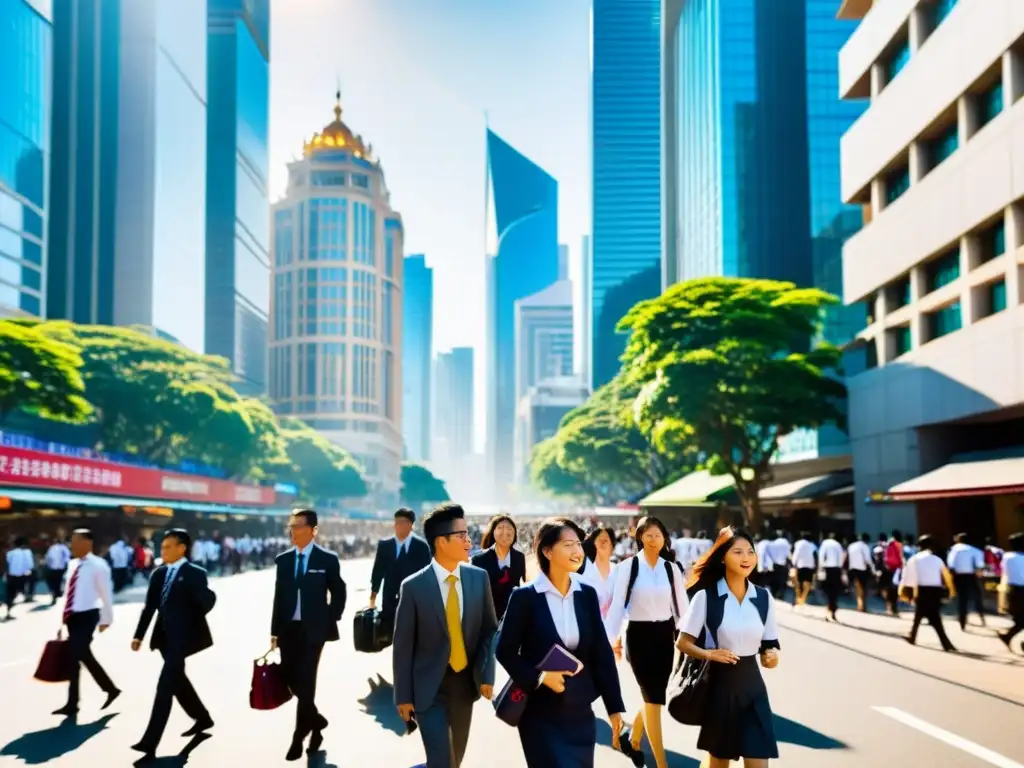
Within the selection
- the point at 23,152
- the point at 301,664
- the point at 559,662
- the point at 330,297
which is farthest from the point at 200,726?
the point at 330,297

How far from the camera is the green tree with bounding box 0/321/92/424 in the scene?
4047 cm

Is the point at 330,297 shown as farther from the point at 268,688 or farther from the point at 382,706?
the point at 268,688

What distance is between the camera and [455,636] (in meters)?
5.67

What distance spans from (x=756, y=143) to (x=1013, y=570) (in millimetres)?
70878

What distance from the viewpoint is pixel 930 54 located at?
30.4 metres

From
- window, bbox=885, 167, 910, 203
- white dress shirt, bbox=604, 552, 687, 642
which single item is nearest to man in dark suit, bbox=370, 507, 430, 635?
white dress shirt, bbox=604, 552, 687, 642

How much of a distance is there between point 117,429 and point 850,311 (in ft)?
127

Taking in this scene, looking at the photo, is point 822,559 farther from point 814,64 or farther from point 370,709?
point 814,64

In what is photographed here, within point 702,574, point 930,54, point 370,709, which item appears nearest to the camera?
point 702,574

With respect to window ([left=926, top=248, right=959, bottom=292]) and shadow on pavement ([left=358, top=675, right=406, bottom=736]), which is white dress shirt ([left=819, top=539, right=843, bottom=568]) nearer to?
window ([left=926, top=248, right=959, bottom=292])

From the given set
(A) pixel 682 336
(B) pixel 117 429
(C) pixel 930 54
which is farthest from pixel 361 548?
(C) pixel 930 54

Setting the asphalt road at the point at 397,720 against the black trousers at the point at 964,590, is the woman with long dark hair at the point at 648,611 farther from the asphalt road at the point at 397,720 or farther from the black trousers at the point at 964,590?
the black trousers at the point at 964,590

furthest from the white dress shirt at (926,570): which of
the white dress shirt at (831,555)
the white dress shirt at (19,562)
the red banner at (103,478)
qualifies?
the red banner at (103,478)

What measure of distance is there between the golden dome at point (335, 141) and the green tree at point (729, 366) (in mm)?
156744
